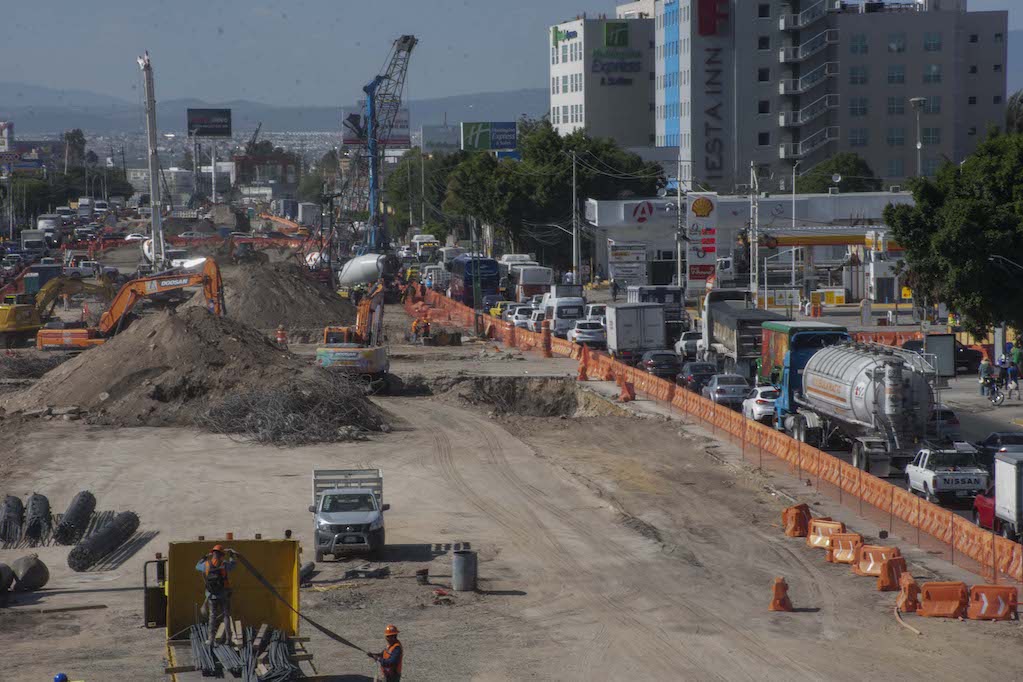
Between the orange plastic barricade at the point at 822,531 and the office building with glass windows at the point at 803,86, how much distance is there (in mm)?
91630

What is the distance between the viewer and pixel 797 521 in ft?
91.4

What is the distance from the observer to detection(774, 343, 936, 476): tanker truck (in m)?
32.1

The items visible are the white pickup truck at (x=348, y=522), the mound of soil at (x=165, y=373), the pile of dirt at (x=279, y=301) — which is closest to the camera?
the white pickup truck at (x=348, y=522)

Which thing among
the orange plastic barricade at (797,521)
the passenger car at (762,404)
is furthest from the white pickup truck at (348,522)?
the passenger car at (762,404)

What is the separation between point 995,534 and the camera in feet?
81.7

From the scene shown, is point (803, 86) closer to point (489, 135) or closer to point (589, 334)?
point (489, 135)

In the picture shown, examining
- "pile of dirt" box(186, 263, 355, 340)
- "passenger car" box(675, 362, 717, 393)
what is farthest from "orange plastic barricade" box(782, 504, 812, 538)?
"pile of dirt" box(186, 263, 355, 340)

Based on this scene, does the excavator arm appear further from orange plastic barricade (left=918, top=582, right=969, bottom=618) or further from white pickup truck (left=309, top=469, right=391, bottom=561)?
orange plastic barricade (left=918, top=582, right=969, bottom=618)

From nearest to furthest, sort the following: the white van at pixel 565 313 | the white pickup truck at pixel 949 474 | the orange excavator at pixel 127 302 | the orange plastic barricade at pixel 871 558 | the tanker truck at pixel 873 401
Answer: the orange plastic barricade at pixel 871 558, the white pickup truck at pixel 949 474, the tanker truck at pixel 873 401, the orange excavator at pixel 127 302, the white van at pixel 565 313

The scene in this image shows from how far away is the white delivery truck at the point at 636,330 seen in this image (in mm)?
54250

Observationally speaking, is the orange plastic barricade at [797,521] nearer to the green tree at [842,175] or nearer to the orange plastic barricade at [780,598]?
the orange plastic barricade at [780,598]

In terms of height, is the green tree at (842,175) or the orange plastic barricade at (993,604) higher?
the green tree at (842,175)

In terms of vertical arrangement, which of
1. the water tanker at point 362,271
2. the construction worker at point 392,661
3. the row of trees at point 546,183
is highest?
the row of trees at point 546,183

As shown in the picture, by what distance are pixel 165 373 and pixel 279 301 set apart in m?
30.0
